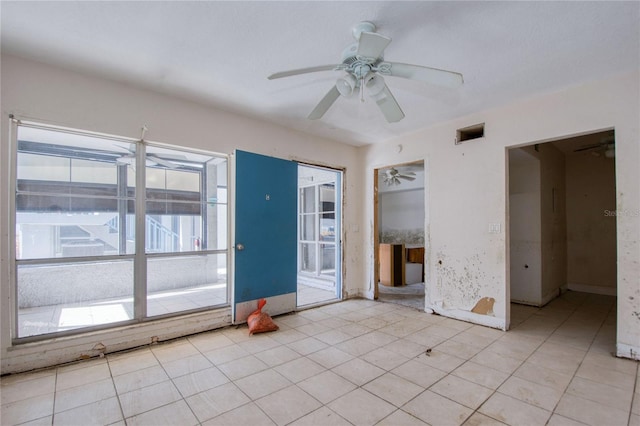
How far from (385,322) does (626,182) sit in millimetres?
2813

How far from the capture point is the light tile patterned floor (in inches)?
75.2

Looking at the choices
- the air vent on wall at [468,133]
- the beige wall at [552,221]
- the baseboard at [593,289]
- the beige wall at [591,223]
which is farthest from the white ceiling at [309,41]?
the baseboard at [593,289]

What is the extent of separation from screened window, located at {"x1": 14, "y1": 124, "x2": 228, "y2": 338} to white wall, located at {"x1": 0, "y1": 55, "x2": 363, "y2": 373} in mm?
122

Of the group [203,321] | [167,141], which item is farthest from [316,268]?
[167,141]

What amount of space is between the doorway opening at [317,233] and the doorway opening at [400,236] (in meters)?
0.97

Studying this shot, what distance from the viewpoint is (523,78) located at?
284 centimetres

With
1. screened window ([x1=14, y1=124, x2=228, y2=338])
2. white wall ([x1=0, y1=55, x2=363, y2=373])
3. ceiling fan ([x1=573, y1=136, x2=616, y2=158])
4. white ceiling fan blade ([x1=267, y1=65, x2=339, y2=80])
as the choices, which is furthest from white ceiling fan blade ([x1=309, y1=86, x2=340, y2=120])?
ceiling fan ([x1=573, y1=136, x2=616, y2=158])

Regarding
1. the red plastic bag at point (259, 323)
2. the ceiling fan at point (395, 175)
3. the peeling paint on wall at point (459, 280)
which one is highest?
the ceiling fan at point (395, 175)

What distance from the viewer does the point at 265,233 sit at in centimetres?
382

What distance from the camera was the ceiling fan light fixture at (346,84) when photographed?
227cm

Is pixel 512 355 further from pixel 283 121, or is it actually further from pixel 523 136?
pixel 283 121

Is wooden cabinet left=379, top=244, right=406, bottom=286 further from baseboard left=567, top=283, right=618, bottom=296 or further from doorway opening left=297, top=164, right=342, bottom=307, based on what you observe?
baseboard left=567, top=283, right=618, bottom=296

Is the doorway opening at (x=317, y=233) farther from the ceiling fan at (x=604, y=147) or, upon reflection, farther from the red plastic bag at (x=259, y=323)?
the ceiling fan at (x=604, y=147)

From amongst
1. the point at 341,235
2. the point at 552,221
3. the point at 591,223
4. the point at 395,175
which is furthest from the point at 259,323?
the point at 591,223
